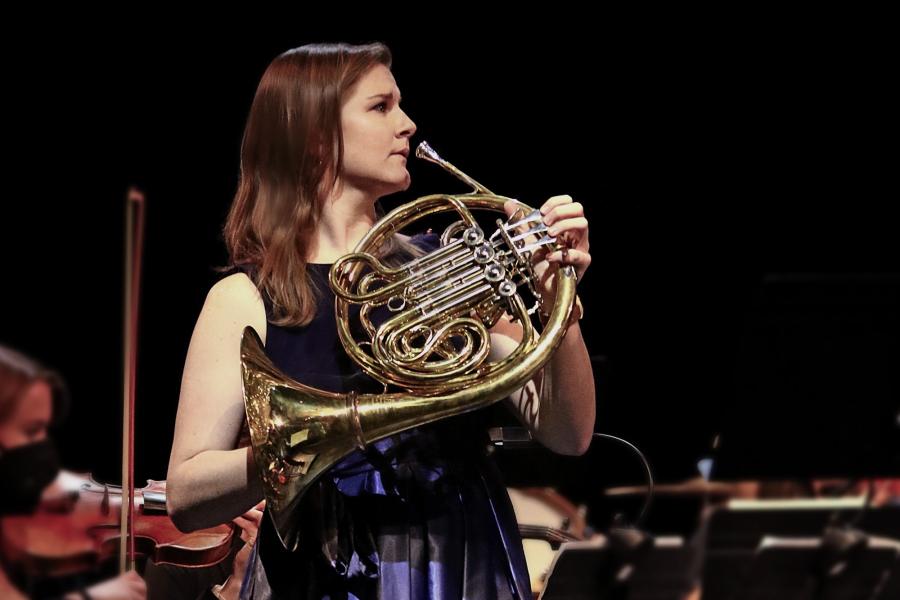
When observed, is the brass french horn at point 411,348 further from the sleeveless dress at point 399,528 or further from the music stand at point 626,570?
the music stand at point 626,570

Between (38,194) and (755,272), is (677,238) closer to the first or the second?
(755,272)

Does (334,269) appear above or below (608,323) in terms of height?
above

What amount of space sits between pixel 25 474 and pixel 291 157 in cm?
66

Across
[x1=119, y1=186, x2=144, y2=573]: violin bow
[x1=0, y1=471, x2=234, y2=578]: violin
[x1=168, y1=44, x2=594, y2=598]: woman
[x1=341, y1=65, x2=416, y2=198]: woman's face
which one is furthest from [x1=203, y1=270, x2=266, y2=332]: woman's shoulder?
[x1=0, y1=471, x2=234, y2=578]: violin

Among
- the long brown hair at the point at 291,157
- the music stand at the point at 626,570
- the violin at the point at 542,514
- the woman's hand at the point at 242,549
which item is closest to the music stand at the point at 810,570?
the music stand at the point at 626,570

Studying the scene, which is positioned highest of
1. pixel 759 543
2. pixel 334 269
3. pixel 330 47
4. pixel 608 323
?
pixel 330 47

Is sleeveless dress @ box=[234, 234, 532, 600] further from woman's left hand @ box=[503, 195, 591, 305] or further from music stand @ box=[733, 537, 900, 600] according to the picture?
music stand @ box=[733, 537, 900, 600]

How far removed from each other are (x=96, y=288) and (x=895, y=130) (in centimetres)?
228

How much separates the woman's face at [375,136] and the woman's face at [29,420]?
606mm

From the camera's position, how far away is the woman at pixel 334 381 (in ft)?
5.48

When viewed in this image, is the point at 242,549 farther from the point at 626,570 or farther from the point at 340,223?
the point at 626,570

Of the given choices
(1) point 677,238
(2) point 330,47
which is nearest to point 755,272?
(1) point 677,238

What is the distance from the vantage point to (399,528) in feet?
5.51

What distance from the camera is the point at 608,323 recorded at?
3.21m
